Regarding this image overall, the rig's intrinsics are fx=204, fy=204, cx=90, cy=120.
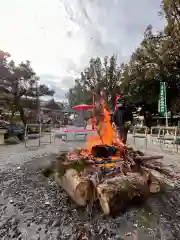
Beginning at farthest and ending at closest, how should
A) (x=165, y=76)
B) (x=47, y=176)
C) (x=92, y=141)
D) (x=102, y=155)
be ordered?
1. (x=165, y=76)
2. (x=92, y=141)
3. (x=47, y=176)
4. (x=102, y=155)

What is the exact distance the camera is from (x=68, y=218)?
272 centimetres

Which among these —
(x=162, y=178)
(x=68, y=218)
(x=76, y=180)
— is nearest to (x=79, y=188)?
(x=76, y=180)

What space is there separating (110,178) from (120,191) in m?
0.36

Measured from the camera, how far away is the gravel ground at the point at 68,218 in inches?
94.0

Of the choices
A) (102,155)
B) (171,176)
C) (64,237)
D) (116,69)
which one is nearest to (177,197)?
(171,176)

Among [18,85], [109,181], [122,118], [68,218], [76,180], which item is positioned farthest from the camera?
[18,85]

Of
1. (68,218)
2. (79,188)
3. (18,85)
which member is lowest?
(68,218)

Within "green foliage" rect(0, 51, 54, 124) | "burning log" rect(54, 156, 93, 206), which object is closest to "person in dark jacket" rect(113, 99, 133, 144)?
"burning log" rect(54, 156, 93, 206)

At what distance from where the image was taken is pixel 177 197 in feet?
11.1

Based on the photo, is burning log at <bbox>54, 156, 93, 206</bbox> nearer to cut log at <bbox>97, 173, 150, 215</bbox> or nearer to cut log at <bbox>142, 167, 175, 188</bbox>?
cut log at <bbox>97, 173, 150, 215</bbox>

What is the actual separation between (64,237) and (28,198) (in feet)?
4.03

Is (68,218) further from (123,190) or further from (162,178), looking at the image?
(162,178)

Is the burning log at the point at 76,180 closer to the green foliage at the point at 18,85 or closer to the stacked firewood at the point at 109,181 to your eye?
the stacked firewood at the point at 109,181

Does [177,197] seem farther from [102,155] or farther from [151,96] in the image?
[151,96]
